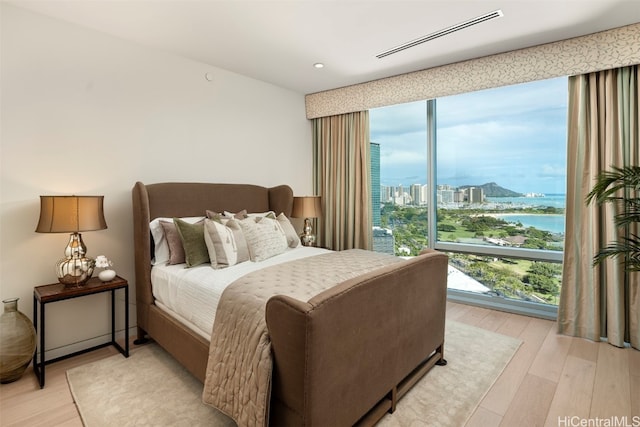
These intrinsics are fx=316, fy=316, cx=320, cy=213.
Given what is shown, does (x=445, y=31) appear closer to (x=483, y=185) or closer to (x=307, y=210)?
(x=483, y=185)

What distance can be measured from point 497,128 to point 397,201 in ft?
4.63

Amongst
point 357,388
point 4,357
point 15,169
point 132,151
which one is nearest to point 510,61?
point 357,388

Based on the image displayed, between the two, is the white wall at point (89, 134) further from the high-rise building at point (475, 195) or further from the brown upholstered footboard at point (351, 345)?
the high-rise building at point (475, 195)

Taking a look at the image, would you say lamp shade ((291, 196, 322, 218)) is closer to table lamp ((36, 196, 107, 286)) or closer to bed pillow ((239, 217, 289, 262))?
bed pillow ((239, 217, 289, 262))

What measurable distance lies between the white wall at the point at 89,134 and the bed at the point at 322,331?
341 millimetres

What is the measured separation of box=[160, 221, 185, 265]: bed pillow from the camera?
101 inches

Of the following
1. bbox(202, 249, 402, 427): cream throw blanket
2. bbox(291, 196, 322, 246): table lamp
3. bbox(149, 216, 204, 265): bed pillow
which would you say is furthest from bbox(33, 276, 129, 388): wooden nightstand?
bbox(291, 196, 322, 246): table lamp

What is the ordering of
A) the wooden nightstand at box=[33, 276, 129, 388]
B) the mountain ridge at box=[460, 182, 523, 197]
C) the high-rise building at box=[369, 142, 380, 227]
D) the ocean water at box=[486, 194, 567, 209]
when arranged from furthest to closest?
the high-rise building at box=[369, 142, 380, 227] < the mountain ridge at box=[460, 182, 523, 197] < the ocean water at box=[486, 194, 567, 209] < the wooden nightstand at box=[33, 276, 129, 388]

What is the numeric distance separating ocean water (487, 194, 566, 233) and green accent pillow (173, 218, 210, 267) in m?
3.12

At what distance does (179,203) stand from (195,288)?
1.19m

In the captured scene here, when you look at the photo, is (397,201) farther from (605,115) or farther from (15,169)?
(15,169)

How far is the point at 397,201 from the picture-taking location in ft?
13.8

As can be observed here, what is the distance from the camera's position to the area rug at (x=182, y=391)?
1.79 metres

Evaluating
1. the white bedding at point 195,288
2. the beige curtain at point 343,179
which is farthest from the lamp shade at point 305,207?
the white bedding at point 195,288
